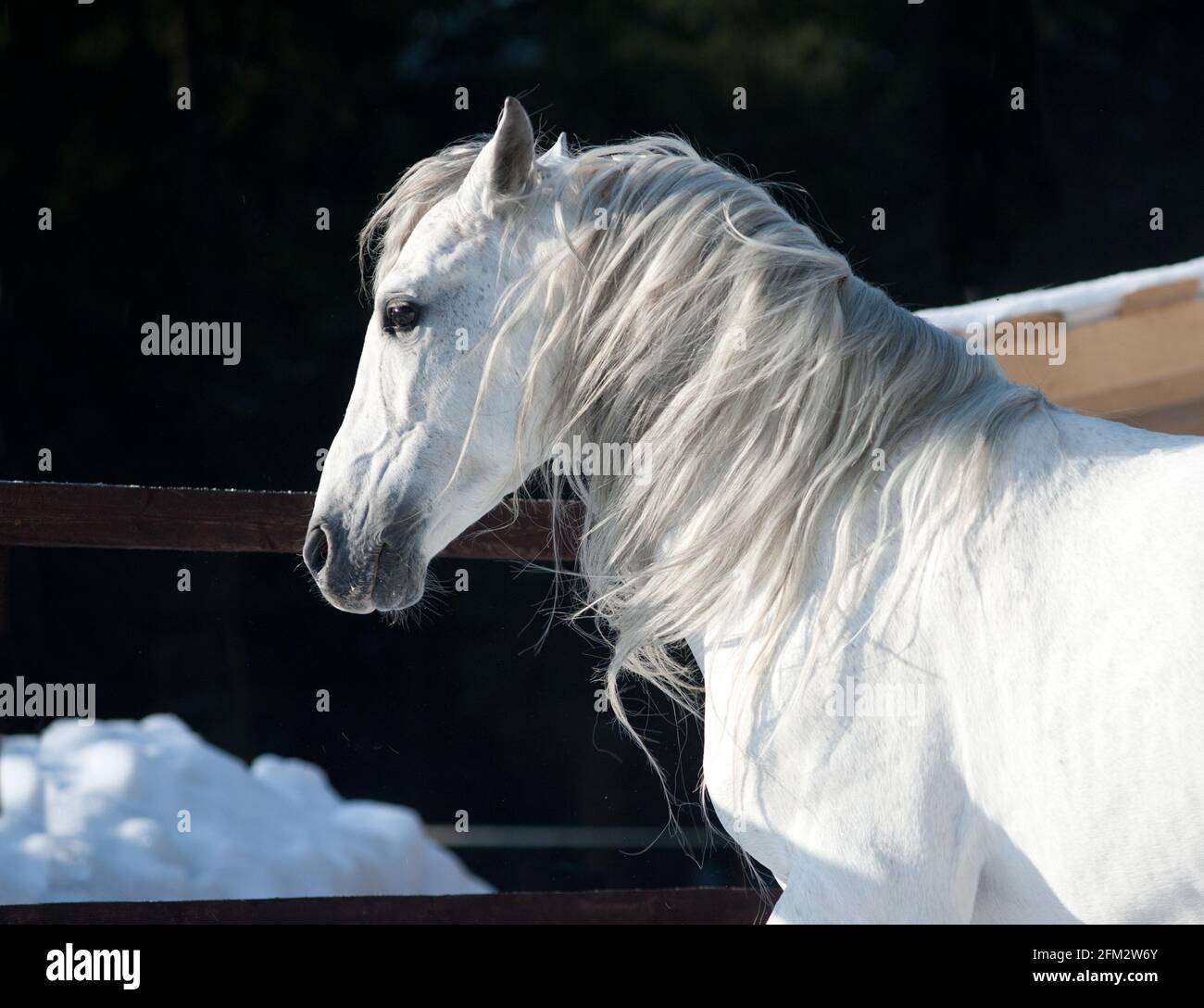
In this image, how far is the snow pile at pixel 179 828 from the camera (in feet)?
10.6

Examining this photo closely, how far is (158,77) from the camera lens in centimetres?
549

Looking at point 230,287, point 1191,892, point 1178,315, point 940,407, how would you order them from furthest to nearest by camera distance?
point 230,287 → point 1178,315 → point 940,407 → point 1191,892

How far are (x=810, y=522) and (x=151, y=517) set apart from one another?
5.88 feet

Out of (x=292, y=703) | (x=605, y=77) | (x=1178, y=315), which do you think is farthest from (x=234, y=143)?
(x=1178, y=315)

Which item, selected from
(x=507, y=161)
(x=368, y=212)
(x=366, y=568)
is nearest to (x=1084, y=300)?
(x=507, y=161)

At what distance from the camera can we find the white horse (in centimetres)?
148

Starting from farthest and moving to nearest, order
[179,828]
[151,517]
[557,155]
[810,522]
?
[179,828]
[151,517]
[557,155]
[810,522]

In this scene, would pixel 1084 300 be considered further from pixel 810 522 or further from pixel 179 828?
pixel 179 828

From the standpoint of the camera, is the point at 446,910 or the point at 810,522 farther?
the point at 446,910

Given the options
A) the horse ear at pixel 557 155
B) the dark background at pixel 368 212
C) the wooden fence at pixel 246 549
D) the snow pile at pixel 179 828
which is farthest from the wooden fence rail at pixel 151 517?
the dark background at pixel 368 212

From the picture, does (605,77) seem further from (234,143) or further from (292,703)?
(292,703)

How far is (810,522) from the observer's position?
1.72 meters

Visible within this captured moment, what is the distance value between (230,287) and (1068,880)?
16.8 ft
